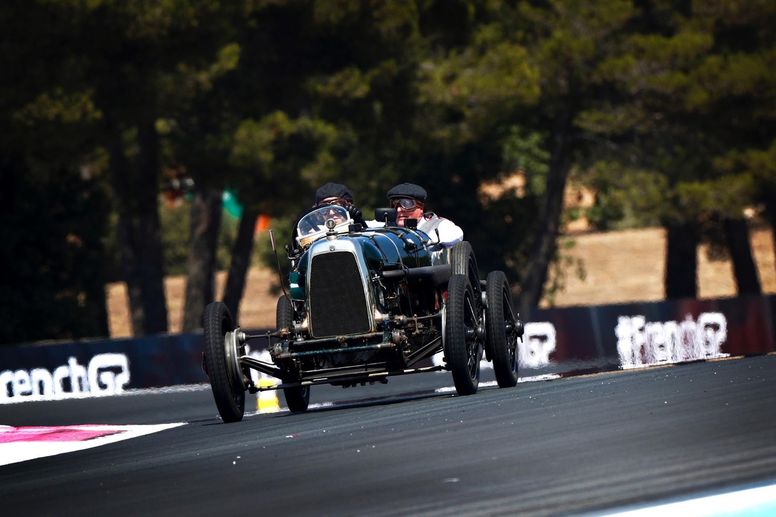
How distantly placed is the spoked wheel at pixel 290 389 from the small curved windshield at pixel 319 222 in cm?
54

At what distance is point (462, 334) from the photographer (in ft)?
43.9

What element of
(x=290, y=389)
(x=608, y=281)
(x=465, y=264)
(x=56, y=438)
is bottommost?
(x=56, y=438)

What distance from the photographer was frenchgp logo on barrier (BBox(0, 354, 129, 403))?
25297 millimetres

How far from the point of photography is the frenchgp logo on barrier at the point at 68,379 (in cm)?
2530

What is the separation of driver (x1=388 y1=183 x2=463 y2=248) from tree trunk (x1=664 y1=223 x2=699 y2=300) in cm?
3214

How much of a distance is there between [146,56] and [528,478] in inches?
996

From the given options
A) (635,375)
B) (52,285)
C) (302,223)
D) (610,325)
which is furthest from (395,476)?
(52,285)

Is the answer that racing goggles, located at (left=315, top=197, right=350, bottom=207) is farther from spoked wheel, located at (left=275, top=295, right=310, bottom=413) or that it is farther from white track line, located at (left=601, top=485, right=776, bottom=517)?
white track line, located at (left=601, top=485, right=776, bottom=517)

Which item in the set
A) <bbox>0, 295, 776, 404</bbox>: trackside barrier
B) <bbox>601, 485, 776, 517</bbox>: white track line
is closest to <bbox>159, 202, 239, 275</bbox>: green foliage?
<bbox>0, 295, 776, 404</bbox>: trackside barrier

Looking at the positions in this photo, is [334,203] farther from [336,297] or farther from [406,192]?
[336,297]

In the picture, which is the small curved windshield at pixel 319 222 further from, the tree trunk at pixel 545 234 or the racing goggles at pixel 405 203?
the tree trunk at pixel 545 234

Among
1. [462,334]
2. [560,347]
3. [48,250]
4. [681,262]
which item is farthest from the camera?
[681,262]

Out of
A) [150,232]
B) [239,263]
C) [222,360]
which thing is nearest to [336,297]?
[222,360]

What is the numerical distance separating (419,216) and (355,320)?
1.97 metres
